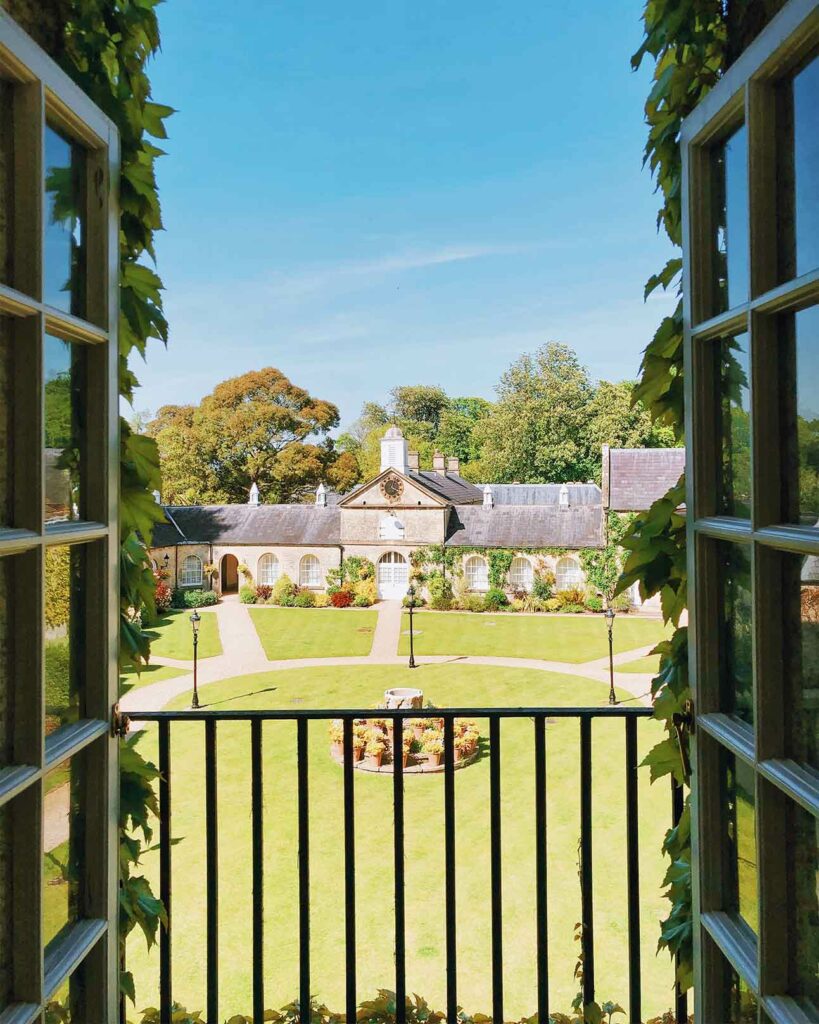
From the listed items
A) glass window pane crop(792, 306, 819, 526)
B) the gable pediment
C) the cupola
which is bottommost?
glass window pane crop(792, 306, 819, 526)

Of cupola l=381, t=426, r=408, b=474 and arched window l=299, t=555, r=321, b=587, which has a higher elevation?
cupola l=381, t=426, r=408, b=474

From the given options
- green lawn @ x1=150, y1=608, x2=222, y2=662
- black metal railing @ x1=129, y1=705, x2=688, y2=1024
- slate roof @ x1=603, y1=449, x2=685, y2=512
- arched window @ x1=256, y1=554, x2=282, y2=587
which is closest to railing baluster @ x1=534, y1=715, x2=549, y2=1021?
black metal railing @ x1=129, y1=705, x2=688, y2=1024

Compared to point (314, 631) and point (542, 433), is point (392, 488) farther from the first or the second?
point (542, 433)

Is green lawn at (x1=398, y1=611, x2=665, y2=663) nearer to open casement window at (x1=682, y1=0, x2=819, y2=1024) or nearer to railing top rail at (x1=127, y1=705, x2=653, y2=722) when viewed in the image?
railing top rail at (x1=127, y1=705, x2=653, y2=722)

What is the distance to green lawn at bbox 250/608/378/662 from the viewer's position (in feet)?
50.4

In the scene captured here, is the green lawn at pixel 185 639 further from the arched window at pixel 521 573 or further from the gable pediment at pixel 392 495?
the arched window at pixel 521 573

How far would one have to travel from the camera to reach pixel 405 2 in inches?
396

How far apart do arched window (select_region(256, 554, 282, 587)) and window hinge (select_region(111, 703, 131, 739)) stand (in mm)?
21730

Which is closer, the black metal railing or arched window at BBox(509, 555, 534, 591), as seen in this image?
the black metal railing

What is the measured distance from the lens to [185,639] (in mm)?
17188

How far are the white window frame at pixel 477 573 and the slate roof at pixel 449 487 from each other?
84.5 inches

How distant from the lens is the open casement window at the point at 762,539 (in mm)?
945

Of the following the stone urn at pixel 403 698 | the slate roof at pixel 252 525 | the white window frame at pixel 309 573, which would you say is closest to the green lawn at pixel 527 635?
the white window frame at pixel 309 573

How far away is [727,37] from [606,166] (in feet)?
90.1
